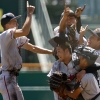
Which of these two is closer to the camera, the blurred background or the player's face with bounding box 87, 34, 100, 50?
the player's face with bounding box 87, 34, 100, 50

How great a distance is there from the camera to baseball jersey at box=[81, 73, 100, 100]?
5508 millimetres

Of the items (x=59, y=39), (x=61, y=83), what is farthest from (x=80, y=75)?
(x=59, y=39)

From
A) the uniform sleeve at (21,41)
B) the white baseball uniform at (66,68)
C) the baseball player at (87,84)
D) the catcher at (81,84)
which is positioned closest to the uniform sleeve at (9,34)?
the uniform sleeve at (21,41)

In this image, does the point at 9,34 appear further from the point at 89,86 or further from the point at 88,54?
the point at 89,86

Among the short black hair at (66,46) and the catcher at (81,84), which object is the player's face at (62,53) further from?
the catcher at (81,84)

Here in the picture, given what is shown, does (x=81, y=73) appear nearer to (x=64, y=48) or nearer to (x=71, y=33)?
(x=64, y=48)

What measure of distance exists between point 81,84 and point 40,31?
21.4 feet

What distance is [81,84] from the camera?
5531 mm

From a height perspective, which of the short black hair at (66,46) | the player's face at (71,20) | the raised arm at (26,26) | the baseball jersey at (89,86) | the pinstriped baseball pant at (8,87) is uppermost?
the raised arm at (26,26)

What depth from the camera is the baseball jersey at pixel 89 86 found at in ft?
18.1

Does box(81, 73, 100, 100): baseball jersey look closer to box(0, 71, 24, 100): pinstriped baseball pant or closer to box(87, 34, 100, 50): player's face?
box(87, 34, 100, 50): player's face

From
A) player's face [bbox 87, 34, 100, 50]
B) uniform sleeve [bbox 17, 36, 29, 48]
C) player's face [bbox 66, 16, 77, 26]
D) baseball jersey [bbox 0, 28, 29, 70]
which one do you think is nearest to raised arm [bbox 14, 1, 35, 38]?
baseball jersey [bbox 0, 28, 29, 70]

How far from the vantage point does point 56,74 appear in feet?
18.3

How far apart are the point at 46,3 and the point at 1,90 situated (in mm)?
6535
